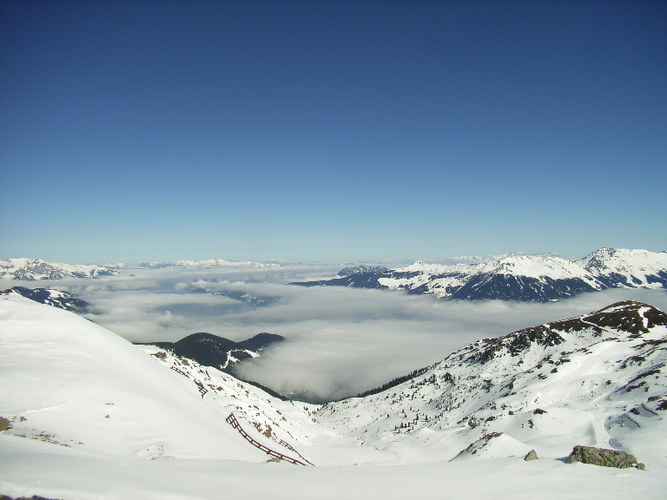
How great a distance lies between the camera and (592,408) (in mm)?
64938

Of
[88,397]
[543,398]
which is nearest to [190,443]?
[88,397]

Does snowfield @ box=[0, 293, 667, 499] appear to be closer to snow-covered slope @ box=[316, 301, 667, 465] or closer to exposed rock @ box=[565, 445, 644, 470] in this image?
snow-covered slope @ box=[316, 301, 667, 465]

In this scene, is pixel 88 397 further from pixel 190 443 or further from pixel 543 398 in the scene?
pixel 543 398

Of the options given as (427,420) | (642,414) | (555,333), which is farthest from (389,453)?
(555,333)

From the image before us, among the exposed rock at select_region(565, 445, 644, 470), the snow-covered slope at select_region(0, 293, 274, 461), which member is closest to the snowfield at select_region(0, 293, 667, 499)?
the snow-covered slope at select_region(0, 293, 274, 461)

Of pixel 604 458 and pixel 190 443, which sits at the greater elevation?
pixel 604 458

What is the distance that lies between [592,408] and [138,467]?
81.5m

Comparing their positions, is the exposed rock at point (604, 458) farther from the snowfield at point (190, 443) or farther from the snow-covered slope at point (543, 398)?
the snow-covered slope at point (543, 398)

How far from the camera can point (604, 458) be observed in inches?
791

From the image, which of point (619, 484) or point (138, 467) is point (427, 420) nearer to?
point (619, 484)

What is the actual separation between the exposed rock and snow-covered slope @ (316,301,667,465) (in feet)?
53.6

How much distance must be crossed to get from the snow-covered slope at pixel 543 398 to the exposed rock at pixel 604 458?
16.3 m

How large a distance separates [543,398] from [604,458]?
281 ft

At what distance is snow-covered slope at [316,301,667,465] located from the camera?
1944 inches
